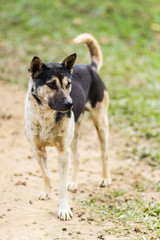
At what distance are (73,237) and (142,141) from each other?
428 centimetres

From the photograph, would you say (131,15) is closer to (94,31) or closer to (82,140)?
(94,31)

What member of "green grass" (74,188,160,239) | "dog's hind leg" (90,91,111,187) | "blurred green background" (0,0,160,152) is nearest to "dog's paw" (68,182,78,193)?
"green grass" (74,188,160,239)

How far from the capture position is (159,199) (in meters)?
5.08

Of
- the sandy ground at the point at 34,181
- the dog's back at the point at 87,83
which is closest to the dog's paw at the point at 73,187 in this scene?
the sandy ground at the point at 34,181

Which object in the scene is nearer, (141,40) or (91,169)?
(91,169)

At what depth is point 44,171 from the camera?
4844 mm

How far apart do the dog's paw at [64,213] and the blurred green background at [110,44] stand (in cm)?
391

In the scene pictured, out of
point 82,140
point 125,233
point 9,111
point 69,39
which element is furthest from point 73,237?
point 69,39

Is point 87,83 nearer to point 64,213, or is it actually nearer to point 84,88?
point 84,88

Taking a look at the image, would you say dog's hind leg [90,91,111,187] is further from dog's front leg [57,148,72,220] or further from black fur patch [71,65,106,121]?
dog's front leg [57,148,72,220]

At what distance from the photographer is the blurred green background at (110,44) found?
9398 millimetres

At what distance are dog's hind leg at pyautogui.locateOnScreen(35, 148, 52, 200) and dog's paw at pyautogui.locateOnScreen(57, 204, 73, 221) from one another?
1.78ft

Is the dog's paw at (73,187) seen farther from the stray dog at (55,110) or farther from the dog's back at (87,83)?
the dog's back at (87,83)

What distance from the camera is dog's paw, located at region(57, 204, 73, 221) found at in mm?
4371
